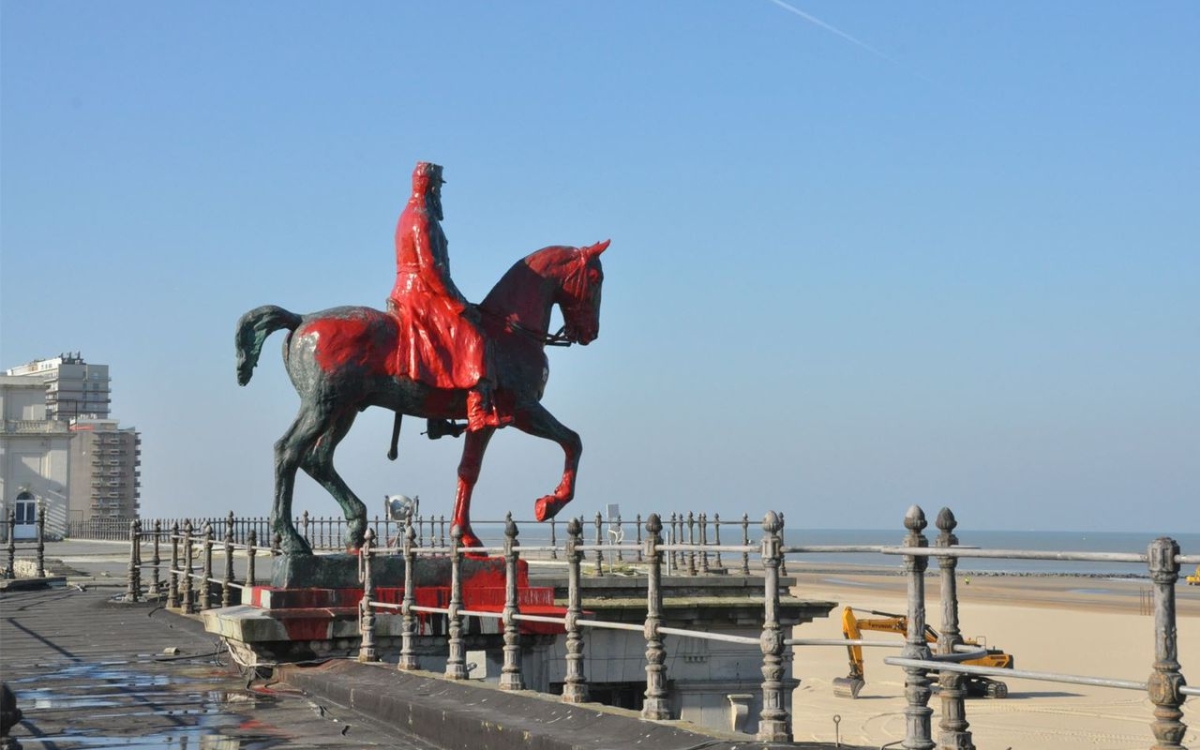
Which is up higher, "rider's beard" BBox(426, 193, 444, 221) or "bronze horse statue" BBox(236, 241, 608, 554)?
"rider's beard" BBox(426, 193, 444, 221)

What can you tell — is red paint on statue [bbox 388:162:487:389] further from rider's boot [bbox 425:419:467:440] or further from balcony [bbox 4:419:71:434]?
balcony [bbox 4:419:71:434]

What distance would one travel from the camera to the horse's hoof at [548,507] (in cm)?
1510

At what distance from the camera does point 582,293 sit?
15.5 metres

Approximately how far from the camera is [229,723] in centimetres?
1087

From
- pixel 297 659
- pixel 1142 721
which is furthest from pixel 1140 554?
pixel 1142 721

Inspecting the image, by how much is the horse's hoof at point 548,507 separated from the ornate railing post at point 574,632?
423 cm

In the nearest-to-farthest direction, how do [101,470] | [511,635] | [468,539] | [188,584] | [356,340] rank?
[511,635], [356,340], [468,539], [188,584], [101,470]

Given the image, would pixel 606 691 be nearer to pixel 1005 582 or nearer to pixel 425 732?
pixel 425 732

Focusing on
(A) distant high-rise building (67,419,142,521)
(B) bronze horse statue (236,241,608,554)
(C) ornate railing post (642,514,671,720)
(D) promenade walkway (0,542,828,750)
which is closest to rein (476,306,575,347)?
(B) bronze horse statue (236,241,608,554)

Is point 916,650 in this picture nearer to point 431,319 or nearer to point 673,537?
point 431,319

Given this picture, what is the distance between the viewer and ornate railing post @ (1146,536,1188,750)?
18.1 feet

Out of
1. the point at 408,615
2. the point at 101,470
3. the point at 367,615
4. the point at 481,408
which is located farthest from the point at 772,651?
the point at 101,470

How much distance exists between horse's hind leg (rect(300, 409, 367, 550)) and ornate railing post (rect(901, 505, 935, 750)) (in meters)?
8.40

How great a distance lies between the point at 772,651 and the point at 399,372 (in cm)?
719
